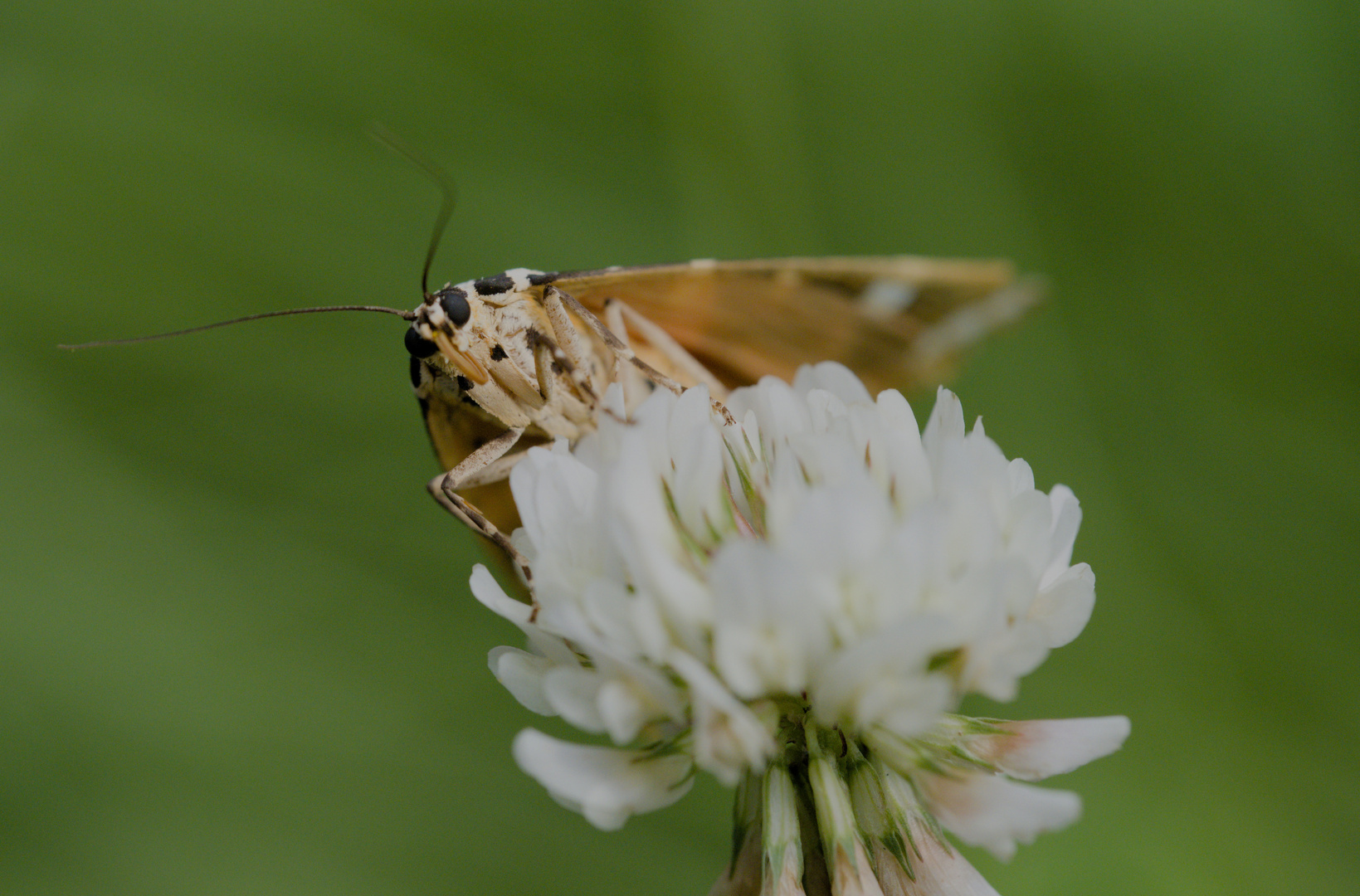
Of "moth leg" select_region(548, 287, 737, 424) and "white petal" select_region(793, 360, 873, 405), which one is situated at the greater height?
"moth leg" select_region(548, 287, 737, 424)

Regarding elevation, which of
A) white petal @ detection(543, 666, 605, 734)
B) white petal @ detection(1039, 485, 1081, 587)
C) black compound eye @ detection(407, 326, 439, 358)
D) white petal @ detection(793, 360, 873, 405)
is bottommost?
white petal @ detection(543, 666, 605, 734)

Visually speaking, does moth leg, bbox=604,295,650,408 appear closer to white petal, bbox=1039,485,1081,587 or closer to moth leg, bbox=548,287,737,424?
moth leg, bbox=548,287,737,424

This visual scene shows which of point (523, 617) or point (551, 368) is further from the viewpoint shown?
point (551, 368)

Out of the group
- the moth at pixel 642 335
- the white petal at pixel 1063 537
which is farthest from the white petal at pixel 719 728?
the moth at pixel 642 335

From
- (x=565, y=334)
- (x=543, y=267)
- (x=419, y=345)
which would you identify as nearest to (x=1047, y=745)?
(x=565, y=334)

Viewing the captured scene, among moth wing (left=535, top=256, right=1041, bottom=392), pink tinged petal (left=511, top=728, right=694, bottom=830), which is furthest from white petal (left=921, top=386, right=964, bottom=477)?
moth wing (left=535, top=256, right=1041, bottom=392)

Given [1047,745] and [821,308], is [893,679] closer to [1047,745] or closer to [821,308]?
[1047,745]

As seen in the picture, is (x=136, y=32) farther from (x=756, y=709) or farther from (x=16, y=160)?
(x=756, y=709)

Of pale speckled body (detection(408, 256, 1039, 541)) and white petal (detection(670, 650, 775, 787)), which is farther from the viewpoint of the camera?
pale speckled body (detection(408, 256, 1039, 541))
